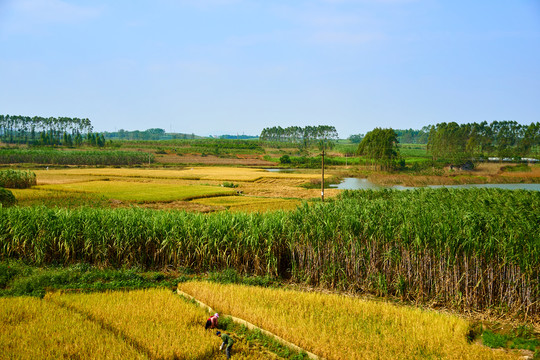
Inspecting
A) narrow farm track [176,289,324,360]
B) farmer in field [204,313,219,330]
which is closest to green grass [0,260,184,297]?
narrow farm track [176,289,324,360]

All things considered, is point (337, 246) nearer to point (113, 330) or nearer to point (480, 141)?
point (113, 330)

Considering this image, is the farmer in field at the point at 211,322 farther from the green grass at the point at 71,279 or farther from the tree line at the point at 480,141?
the tree line at the point at 480,141

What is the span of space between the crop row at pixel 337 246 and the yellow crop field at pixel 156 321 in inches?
126

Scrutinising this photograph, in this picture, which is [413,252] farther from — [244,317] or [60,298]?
[60,298]

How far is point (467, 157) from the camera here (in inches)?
3610

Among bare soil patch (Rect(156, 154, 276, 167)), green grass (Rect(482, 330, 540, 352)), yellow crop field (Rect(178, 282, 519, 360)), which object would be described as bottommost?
green grass (Rect(482, 330, 540, 352))

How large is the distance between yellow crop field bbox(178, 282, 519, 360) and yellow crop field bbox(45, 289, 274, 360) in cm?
86

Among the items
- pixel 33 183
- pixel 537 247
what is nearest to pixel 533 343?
pixel 537 247

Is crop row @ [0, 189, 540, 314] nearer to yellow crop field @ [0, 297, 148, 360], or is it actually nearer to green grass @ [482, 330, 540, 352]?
green grass @ [482, 330, 540, 352]

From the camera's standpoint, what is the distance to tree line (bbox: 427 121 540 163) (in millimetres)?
100625

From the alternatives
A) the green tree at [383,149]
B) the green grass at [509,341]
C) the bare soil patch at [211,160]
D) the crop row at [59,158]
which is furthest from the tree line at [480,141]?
the green grass at [509,341]

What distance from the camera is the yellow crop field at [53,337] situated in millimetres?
7891

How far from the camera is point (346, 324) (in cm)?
962

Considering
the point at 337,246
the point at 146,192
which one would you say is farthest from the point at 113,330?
the point at 146,192
